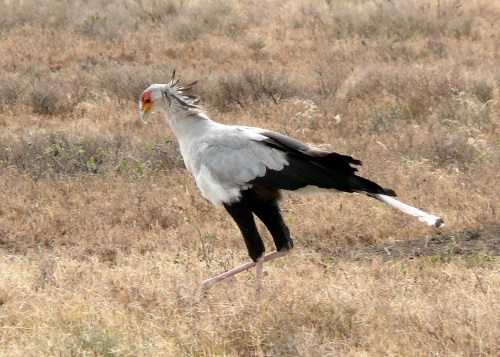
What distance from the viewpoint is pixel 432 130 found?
910cm

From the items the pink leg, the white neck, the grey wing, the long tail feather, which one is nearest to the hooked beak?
the white neck

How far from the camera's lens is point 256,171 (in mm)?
4969

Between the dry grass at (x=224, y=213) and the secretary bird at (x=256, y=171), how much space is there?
0.38 m

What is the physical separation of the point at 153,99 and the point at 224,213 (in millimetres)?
1913

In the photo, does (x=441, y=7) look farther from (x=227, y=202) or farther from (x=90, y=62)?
(x=227, y=202)

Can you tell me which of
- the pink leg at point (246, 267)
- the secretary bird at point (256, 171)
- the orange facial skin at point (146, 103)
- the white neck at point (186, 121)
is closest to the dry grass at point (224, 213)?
the pink leg at point (246, 267)

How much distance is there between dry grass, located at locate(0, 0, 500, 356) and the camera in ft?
14.7

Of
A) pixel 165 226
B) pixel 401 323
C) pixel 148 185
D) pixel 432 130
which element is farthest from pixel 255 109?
pixel 401 323

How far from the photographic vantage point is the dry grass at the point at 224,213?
14.7 ft

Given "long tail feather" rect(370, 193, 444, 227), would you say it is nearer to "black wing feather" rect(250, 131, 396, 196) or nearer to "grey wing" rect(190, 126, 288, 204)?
"black wing feather" rect(250, 131, 396, 196)

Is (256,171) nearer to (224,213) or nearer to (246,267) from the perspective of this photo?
(246,267)

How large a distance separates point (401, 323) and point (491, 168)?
3.64m

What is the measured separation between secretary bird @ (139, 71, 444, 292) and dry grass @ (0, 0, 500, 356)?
1.24 ft

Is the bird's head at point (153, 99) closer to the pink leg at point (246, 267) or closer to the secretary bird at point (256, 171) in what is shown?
the secretary bird at point (256, 171)
